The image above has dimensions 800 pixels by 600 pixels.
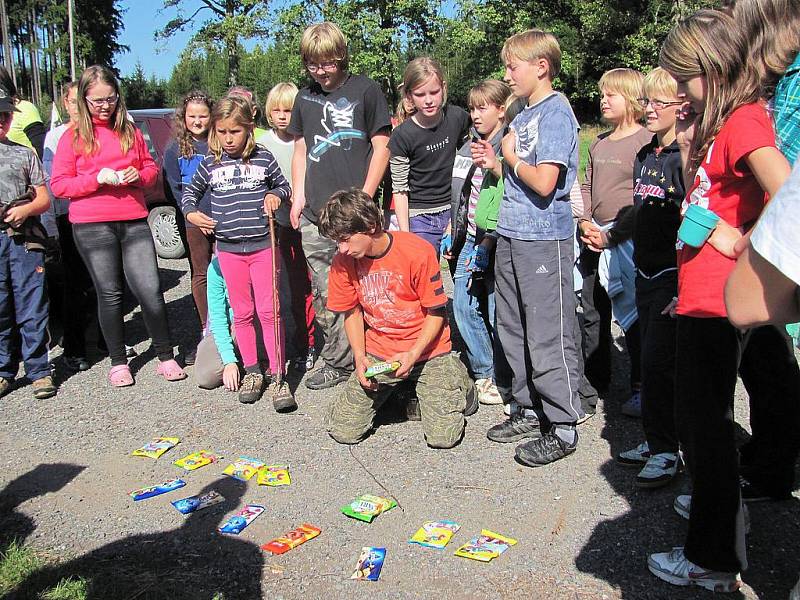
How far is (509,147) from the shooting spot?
3709 mm

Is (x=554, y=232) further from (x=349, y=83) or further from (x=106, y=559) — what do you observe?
(x=106, y=559)

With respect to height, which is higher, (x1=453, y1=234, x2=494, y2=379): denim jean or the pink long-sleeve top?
the pink long-sleeve top

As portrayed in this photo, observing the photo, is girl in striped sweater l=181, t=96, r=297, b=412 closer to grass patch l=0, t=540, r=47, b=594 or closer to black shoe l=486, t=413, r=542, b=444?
black shoe l=486, t=413, r=542, b=444

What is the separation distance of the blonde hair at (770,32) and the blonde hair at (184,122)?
169 inches

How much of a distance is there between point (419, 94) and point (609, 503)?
2.88 m

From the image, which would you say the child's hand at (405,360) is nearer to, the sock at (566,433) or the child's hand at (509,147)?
the sock at (566,433)

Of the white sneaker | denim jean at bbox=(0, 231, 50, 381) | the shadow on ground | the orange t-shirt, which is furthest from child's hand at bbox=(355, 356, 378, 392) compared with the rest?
denim jean at bbox=(0, 231, 50, 381)

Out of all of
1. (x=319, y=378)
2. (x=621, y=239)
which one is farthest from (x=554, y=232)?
(x=319, y=378)

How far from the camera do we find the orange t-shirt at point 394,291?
4215mm

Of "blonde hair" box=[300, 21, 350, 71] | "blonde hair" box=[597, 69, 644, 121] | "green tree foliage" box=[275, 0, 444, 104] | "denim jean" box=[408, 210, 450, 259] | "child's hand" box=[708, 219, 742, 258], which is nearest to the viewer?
"child's hand" box=[708, 219, 742, 258]

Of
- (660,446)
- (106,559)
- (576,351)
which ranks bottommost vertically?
(106,559)

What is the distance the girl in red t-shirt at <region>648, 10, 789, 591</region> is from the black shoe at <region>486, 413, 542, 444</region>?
146 centimetres

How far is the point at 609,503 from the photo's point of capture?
11.3ft

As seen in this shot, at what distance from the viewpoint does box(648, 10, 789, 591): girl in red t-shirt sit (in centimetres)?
231
